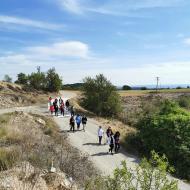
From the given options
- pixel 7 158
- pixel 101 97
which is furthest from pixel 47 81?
pixel 7 158

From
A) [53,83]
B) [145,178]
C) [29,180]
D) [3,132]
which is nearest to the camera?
[145,178]

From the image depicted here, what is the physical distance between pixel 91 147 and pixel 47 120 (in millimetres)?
9383

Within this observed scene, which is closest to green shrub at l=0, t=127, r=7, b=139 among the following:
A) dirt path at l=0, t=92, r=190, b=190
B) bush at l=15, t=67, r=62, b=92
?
dirt path at l=0, t=92, r=190, b=190

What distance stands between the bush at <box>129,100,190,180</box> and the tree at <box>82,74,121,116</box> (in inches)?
641

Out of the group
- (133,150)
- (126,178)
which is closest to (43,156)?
(126,178)

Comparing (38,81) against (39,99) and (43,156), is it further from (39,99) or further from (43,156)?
(43,156)

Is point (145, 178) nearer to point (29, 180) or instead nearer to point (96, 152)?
point (29, 180)

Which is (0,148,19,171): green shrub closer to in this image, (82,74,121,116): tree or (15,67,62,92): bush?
(82,74,121,116): tree

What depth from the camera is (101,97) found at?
1833 inches

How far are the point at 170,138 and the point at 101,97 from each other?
21359 millimetres

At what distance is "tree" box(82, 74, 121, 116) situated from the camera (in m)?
45.8

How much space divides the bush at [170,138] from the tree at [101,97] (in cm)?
1629

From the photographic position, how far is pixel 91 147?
26.1 metres

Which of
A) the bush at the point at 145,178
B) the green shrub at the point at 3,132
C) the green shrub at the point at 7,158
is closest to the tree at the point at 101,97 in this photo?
the green shrub at the point at 3,132
